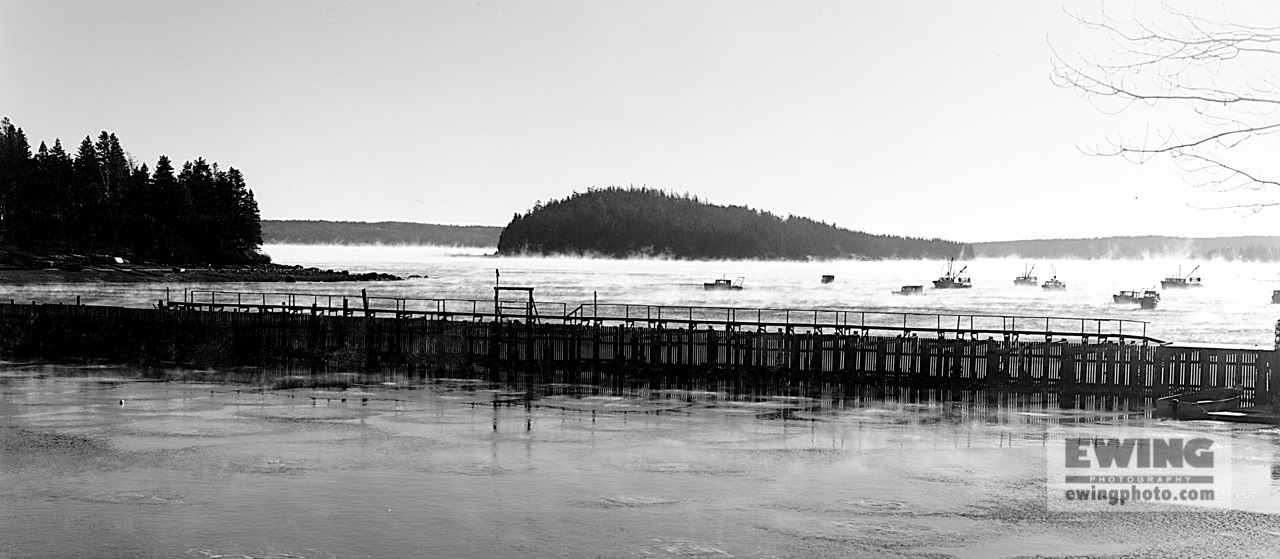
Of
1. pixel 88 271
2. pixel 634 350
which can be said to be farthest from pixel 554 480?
pixel 88 271

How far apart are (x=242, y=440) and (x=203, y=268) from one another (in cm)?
18033

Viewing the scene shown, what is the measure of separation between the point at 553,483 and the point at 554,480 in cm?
28

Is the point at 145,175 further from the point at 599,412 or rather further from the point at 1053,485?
the point at 1053,485

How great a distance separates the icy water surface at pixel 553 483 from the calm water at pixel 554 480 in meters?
0.06

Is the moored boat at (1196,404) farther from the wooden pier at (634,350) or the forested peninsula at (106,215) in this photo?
the forested peninsula at (106,215)

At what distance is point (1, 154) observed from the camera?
163 metres

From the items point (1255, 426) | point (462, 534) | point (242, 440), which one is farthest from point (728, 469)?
point (1255, 426)

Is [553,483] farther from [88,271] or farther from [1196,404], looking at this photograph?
[88,271]

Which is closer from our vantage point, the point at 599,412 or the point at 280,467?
the point at 280,467

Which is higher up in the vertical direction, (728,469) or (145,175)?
(145,175)

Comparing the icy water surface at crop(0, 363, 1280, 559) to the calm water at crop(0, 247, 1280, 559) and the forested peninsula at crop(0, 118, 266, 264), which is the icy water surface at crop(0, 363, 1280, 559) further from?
the forested peninsula at crop(0, 118, 266, 264)

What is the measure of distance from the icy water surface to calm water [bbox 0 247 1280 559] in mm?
63

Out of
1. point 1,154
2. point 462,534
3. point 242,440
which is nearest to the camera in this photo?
point 462,534

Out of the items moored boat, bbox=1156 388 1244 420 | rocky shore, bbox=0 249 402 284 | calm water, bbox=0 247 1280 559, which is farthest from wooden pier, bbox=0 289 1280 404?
rocky shore, bbox=0 249 402 284
